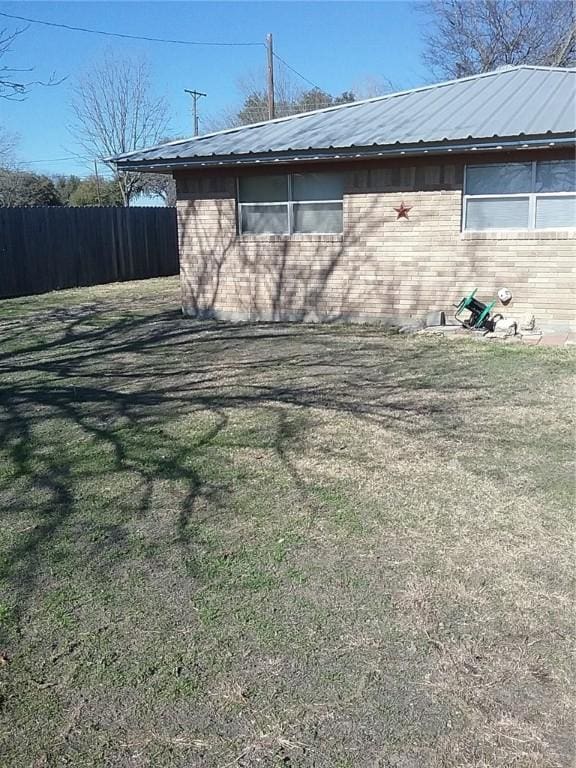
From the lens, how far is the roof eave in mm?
8898

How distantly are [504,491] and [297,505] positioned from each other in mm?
1299

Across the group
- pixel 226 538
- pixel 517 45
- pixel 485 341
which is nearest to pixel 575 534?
pixel 226 538

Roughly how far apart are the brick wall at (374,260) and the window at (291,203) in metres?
0.19

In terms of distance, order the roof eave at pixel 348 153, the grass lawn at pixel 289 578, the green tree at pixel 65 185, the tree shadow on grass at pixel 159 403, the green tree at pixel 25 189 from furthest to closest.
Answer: the green tree at pixel 65 185, the green tree at pixel 25 189, the roof eave at pixel 348 153, the tree shadow on grass at pixel 159 403, the grass lawn at pixel 289 578

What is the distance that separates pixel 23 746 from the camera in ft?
7.57

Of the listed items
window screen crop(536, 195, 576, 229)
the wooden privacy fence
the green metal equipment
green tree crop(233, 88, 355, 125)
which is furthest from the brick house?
green tree crop(233, 88, 355, 125)

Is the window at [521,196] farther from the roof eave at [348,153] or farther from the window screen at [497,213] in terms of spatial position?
the roof eave at [348,153]

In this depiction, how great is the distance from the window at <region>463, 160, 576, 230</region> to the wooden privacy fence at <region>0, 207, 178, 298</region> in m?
11.6

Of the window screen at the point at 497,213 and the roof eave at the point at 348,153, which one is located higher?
the roof eave at the point at 348,153

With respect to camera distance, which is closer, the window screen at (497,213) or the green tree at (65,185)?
the window screen at (497,213)

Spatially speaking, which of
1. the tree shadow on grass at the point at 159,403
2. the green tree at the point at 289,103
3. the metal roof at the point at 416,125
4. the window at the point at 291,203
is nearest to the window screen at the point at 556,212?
the metal roof at the point at 416,125

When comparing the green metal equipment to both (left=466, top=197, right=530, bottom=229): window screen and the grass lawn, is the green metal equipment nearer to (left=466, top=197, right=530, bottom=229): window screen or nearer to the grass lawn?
(left=466, top=197, right=530, bottom=229): window screen

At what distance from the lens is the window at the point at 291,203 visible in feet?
36.8

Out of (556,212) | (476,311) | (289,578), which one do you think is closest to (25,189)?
(476,311)
